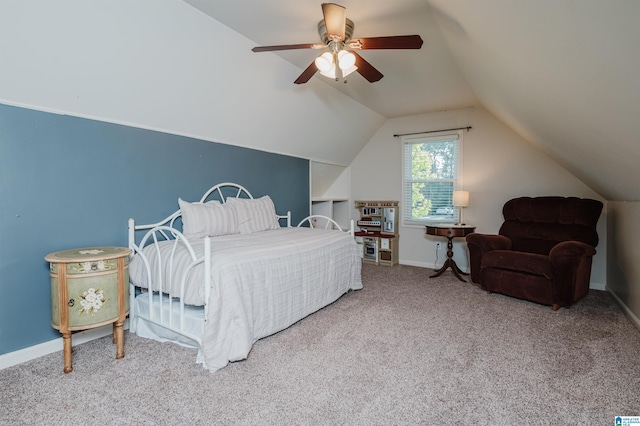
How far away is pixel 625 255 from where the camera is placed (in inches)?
122

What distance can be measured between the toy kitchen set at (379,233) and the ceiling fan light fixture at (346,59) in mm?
3038

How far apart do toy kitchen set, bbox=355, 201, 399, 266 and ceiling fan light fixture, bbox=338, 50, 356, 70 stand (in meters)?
3.04

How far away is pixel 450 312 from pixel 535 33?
92.4 inches

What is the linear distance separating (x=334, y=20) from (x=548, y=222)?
3308mm

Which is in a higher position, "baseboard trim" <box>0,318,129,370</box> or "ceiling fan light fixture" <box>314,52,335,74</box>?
"ceiling fan light fixture" <box>314,52,335,74</box>

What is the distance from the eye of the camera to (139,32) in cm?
217

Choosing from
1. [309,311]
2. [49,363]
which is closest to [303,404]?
[309,311]

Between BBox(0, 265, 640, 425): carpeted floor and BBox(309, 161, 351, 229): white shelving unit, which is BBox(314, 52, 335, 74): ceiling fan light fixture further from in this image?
BBox(309, 161, 351, 229): white shelving unit

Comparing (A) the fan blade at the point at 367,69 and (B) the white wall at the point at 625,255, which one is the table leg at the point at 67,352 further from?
(B) the white wall at the point at 625,255

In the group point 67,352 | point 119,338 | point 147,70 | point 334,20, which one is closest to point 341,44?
point 334,20

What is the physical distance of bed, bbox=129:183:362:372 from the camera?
2.07m

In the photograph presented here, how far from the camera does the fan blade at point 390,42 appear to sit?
6.66ft

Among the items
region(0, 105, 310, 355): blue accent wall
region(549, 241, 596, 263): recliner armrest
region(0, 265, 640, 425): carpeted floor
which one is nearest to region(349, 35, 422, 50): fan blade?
region(0, 105, 310, 355): blue accent wall

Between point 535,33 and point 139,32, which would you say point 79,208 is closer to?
point 139,32
